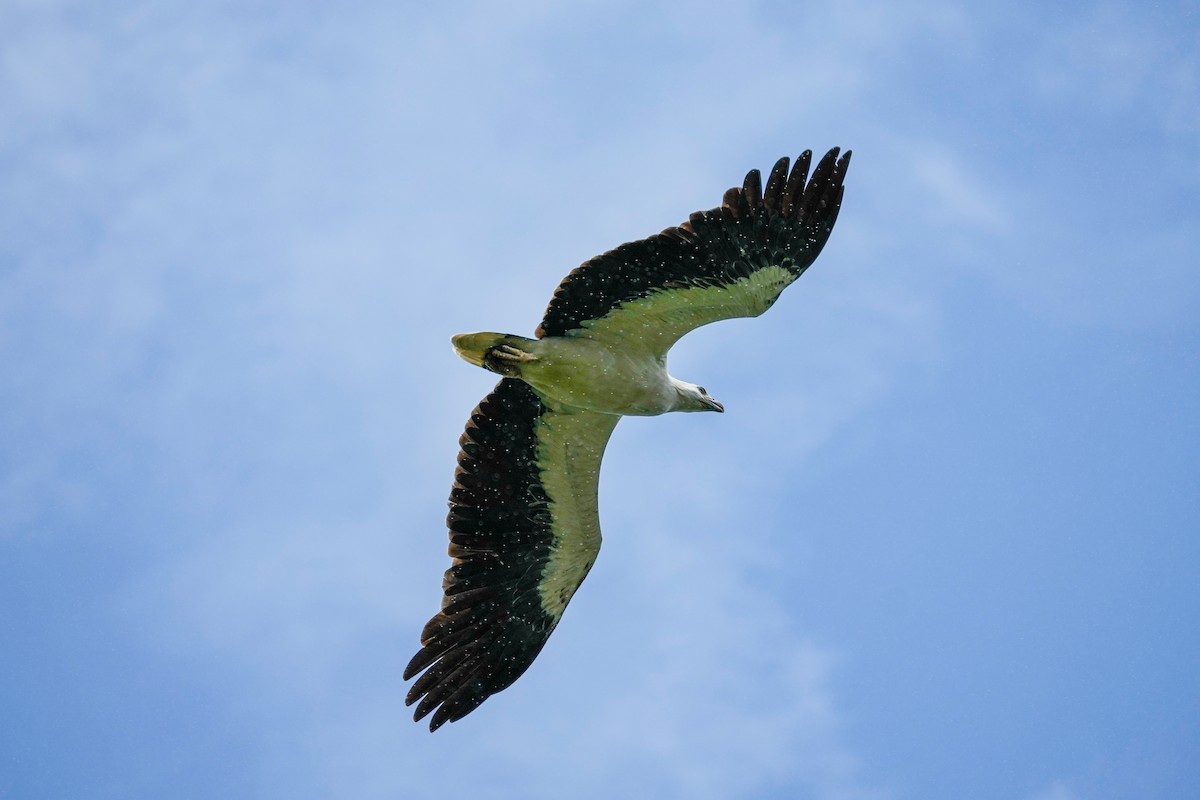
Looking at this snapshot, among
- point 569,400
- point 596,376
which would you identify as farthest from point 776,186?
point 569,400

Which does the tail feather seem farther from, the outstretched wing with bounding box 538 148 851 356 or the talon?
the outstretched wing with bounding box 538 148 851 356

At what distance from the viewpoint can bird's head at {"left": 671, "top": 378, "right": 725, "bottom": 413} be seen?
9.23 m

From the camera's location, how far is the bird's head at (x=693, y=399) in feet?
30.3

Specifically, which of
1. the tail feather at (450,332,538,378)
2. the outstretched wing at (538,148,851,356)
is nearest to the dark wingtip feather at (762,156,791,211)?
the outstretched wing at (538,148,851,356)

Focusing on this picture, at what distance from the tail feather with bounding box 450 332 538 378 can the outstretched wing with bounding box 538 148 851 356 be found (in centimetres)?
30

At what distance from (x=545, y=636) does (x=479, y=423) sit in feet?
5.83

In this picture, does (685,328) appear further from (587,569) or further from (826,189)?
(587,569)

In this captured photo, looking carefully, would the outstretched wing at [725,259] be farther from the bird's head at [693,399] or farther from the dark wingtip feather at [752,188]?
the bird's head at [693,399]

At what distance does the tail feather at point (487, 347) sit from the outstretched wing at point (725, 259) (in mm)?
299

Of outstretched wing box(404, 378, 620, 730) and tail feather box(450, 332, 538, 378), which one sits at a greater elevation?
tail feather box(450, 332, 538, 378)

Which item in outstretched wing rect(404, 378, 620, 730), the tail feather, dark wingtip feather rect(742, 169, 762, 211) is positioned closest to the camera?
dark wingtip feather rect(742, 169, 762, 211)

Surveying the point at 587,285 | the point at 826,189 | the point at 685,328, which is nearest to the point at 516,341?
the point at 587,285

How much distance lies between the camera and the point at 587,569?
9.64 metres

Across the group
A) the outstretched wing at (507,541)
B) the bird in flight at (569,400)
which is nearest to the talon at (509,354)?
the bird in flight at (569,400)
